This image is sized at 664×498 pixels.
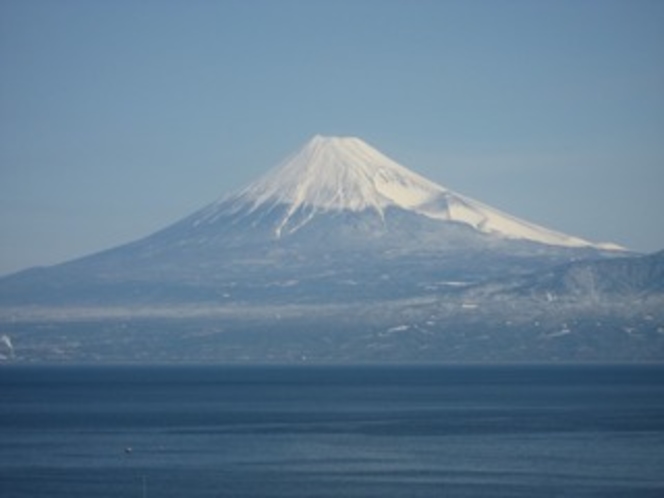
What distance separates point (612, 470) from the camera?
69.1m

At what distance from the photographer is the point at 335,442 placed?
84062 millimetres

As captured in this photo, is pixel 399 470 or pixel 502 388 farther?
pixel 502 388

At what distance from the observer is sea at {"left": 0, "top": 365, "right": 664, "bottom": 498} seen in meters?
64.8

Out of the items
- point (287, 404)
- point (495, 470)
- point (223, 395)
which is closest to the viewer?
point (495, 470)

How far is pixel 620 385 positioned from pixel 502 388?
11189 mm

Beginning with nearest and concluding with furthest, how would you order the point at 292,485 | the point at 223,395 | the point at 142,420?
the point at 292,485 → the point at 142,420 → the point at 223,395

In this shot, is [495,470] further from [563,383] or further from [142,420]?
[563,383]

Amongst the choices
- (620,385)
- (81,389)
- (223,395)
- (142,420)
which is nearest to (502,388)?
(620,385)

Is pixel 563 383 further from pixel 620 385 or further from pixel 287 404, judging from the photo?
pixel 287 404

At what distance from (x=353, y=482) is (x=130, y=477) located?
926 centimetres

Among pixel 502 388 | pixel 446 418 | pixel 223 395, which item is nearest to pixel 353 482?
pixel 446 418

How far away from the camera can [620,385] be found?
152000 mm

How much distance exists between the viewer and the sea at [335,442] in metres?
64.8

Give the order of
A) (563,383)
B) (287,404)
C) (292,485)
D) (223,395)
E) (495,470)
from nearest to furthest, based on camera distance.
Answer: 1. (292,485)
2. (495,470)
3. (287,404)
4. (223,395)
5. (563,383)
